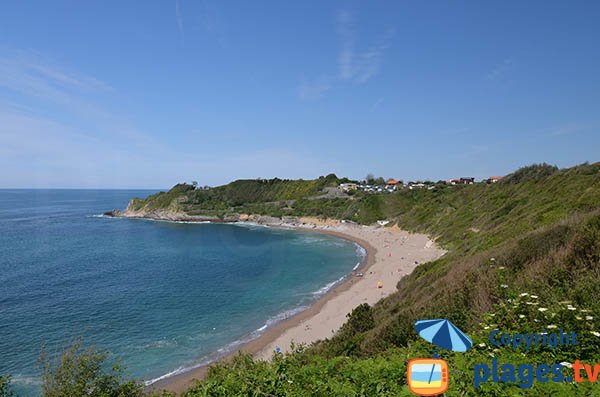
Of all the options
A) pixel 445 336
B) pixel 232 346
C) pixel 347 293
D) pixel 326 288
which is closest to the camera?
pixel 445 336

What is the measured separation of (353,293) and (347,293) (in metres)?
0.65

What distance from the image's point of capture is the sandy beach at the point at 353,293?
923 inches

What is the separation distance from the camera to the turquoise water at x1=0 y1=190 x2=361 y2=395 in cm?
2342

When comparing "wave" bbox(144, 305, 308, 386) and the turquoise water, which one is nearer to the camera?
"wave" bbox(144, 305, 308, 386)

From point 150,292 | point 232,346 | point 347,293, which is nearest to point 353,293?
point 347,293

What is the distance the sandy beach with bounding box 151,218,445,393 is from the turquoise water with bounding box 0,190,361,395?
1.74 meters

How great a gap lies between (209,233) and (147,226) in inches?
928

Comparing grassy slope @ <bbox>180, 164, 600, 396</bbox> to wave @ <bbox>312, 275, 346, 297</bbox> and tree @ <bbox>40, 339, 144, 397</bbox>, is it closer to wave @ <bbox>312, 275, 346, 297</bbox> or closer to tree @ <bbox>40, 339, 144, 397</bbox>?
tree @ <bbox>40, 339, 144, 397</bbox>

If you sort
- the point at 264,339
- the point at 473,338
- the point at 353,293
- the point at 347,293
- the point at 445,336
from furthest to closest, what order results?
the point at 347,293 < the point at 353,293 < the point at 264,339 < the point at 473,338 < the point at 445,336

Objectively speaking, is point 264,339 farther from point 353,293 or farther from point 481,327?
point 481,327

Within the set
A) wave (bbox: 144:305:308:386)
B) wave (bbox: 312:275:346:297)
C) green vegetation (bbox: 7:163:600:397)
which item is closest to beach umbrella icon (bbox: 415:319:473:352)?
green vegetation (bbox: 7:163:600:397)

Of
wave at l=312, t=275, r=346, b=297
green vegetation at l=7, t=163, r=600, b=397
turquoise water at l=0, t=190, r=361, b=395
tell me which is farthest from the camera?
wave at l=312, t=275, r=346, b=297

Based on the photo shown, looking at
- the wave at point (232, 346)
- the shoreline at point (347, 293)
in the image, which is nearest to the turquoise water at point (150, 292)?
the wave at point (232, 346)

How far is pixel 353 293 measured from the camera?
1375 inches
